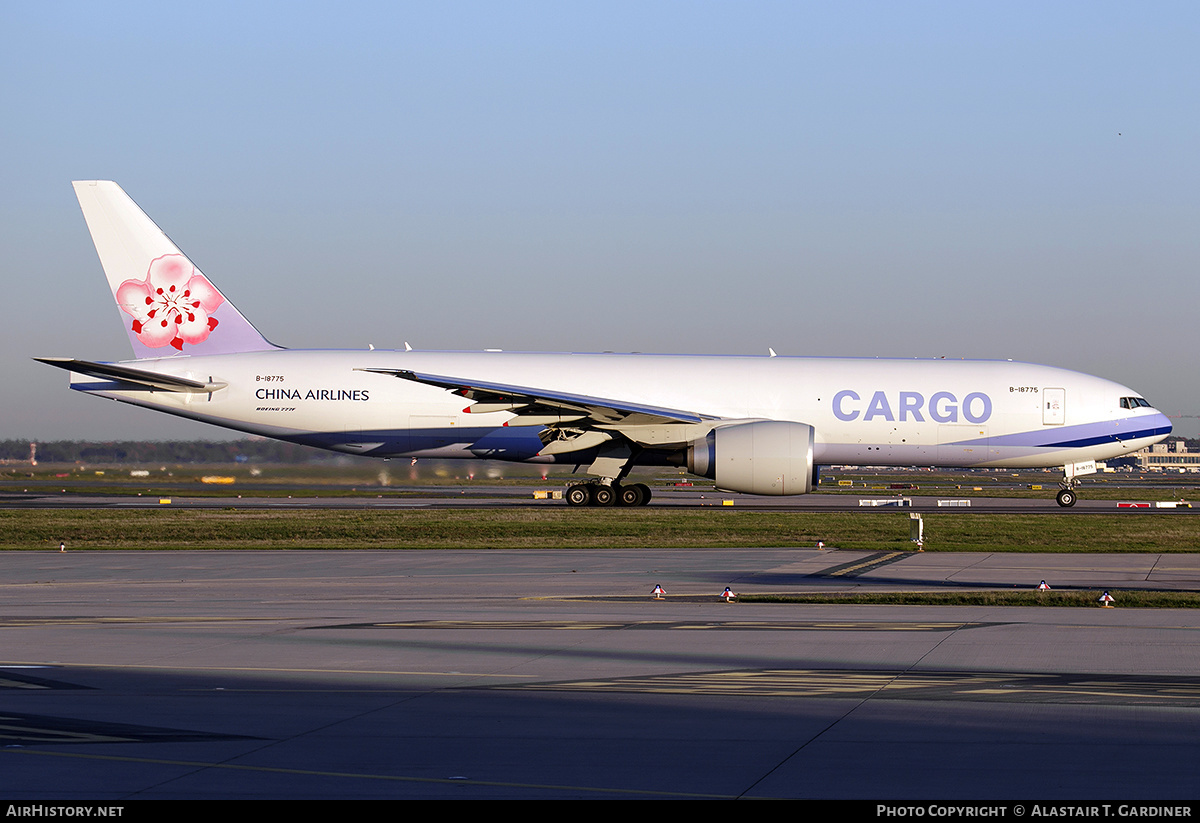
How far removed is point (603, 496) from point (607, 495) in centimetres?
11

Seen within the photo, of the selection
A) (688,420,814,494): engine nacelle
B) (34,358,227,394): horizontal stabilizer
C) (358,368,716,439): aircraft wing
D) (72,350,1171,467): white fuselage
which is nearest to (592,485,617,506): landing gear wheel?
(72,350,1171,467): white fuselage

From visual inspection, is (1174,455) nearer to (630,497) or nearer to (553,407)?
(630,497)

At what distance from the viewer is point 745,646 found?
9961 mm

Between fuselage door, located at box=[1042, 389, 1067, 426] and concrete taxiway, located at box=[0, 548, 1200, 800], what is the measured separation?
19257 millimetres

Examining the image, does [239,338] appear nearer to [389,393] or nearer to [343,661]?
[389,393]

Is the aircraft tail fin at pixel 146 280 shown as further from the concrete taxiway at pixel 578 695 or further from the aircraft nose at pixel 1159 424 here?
the aircraft nose at pixel 1159 424

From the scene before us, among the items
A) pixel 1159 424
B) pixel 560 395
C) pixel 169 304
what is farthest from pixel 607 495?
pixel 1159 424

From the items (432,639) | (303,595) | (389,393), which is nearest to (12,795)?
(432,639)

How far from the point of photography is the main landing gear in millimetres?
31766

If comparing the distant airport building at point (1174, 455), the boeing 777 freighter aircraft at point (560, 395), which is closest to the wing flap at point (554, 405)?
the boeing 777 freighter aircraft at point (560, 395)

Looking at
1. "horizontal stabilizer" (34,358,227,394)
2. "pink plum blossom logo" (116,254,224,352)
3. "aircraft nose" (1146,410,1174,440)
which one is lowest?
"aircraft nose" (1146,410,1174,440)

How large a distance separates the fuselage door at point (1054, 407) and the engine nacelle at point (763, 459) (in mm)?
8795

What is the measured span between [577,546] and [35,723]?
48.9 ft

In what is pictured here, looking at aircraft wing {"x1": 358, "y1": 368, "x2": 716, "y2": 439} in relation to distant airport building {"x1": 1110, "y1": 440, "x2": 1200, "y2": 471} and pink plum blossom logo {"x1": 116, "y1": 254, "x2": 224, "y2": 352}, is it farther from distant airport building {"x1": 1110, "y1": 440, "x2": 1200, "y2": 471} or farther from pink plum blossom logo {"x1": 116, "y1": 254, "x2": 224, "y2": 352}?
distant airport building {"x1": 1110, "y1": 440, "x2": 1200, "y2": 471}
